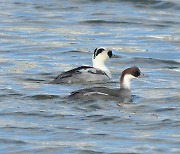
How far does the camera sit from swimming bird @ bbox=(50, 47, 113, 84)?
21.6 meters

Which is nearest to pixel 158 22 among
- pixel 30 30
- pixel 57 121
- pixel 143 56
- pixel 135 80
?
pixel 30 30

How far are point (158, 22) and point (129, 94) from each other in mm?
11691

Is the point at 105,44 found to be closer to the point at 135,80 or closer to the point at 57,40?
the point at 57,40

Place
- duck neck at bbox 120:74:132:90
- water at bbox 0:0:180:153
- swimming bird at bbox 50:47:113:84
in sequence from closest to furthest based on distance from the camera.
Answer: water at bbox 0:0:180:153 < duck neck at bbox 120:74:132:90 < swimming bird at bbox 50:47:113:84

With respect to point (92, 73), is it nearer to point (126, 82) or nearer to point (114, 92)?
point (126, 82)

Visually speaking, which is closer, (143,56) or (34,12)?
(143,56)

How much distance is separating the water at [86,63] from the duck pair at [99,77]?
23 cm

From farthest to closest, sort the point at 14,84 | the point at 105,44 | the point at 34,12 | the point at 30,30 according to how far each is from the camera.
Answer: the point at 34,12 < the point at 30,30 < the point at 105,44 < the point at 14,84

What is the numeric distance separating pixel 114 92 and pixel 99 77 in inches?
115

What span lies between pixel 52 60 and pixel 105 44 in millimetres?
3020

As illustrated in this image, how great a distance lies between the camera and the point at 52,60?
24953mm

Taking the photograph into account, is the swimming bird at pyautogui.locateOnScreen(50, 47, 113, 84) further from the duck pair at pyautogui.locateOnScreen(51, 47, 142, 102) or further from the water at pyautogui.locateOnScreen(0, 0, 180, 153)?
the water at pyautogui.locateOnScreen(0, 0, 180, 153)

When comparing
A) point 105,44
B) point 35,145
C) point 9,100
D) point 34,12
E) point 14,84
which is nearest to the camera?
point 35,145

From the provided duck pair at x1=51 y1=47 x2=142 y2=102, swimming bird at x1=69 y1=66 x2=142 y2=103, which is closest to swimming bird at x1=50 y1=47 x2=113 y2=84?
duck pair at x1=51 y1=47 x2=142 y2=102
